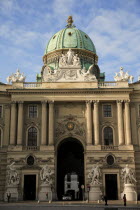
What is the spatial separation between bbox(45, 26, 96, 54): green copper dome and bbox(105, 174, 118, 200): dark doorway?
24761 mm

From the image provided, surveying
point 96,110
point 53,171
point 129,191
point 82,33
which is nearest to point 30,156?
point 53,171

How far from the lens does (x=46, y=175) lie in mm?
40688

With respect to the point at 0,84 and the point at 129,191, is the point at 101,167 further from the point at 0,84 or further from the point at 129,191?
the point at 0,84

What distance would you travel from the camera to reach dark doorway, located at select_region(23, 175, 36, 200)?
41.3 meters

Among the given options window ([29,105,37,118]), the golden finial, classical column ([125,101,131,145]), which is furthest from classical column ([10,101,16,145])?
the golden finial

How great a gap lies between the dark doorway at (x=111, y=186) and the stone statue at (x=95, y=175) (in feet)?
4.96

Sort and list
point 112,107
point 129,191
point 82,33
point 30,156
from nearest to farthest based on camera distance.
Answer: point 129,191
point 30,156
point 112,107
point 82,33

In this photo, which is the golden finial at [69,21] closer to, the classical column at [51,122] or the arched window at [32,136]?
the classical column at [51,122]

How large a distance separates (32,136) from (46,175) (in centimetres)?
637

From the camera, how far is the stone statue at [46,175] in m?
40.7

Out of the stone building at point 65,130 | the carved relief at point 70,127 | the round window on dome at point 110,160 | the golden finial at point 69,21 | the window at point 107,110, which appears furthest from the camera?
the golden finial at point 69,21

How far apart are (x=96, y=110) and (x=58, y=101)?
5540 millimetres

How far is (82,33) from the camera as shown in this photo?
2327 inches

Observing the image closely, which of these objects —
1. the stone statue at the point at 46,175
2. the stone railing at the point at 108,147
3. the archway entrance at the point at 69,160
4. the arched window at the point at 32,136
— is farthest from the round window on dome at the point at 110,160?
the arched window at the point at 32,136
